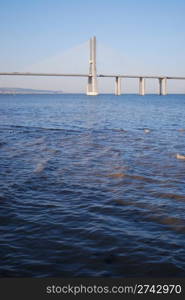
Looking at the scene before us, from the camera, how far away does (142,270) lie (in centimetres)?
375

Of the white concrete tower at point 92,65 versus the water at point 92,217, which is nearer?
the water at point 92,217

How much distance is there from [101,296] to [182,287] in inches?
33.8

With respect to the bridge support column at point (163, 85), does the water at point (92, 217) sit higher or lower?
lower

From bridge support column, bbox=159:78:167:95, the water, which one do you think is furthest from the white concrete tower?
the water

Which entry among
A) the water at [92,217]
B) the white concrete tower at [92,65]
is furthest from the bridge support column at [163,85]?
the water at [92,217]

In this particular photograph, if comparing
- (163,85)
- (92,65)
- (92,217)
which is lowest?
(92,217)

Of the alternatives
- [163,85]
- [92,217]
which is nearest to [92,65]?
[163,85]

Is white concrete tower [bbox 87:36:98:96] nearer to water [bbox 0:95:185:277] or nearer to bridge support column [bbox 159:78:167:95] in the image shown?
bridge support column [bbox 159:78:167:95]

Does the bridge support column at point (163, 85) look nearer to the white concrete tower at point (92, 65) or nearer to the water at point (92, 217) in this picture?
the white concrete tower at point (92, 65)

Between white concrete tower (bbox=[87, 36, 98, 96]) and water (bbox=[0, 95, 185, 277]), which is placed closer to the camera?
water (bbox=[0, 95, 185, 277])

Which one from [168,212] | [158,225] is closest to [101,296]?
[158,225]

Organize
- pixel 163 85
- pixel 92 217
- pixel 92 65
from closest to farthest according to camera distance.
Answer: pixel 92 217
pixel 92 65
pixel 163 85

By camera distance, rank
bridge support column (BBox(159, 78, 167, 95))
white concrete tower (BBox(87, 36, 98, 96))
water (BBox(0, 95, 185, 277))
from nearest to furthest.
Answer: water (BBox(0, 95, 185, 277)) < white concrete tower (BBox(87, 36, 98, 96)) < bridge support column (BBox(159, 78, 167, 95))

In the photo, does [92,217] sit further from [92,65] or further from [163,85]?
[163,85]
